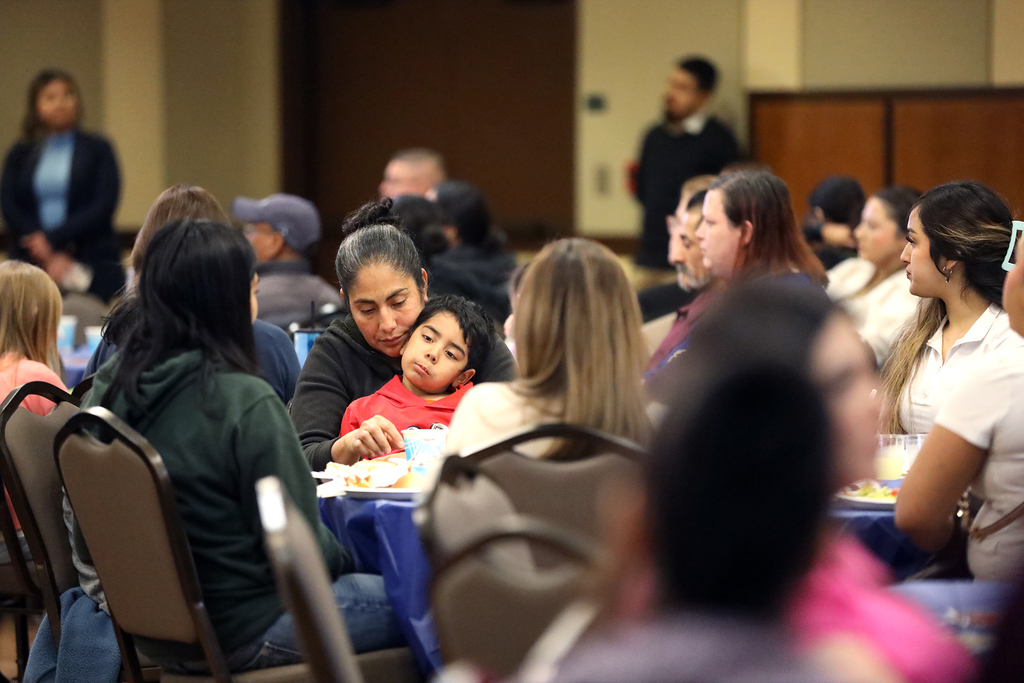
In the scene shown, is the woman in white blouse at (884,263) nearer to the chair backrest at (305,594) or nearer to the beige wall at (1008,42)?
the beige wall at (1008,42)

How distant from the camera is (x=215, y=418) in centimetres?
203

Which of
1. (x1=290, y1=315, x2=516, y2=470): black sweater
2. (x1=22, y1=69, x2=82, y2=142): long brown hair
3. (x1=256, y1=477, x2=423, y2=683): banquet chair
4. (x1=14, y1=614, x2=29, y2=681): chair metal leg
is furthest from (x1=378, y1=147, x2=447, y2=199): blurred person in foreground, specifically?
(x1=256, y1=477, x2=423, y2=683): banquet chair

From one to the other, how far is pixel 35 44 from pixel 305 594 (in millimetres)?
7129

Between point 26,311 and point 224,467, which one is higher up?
point 26,311

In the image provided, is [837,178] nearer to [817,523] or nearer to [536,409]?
[536,409]

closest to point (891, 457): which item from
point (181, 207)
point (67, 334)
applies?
point (181, 207)

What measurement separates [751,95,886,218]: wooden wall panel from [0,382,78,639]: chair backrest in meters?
5.18

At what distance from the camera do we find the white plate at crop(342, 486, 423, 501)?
2266 millimetres

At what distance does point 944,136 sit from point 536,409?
18.0 ft

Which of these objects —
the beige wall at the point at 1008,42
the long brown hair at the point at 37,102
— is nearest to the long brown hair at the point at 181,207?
the long brown hair at the point at 37,102

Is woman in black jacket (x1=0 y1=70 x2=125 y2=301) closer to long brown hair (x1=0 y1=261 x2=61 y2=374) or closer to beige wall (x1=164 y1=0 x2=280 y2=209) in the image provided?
beige wall (x1=164 y1=0 x2=280 y2=209)

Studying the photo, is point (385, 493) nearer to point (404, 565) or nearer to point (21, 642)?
point (404, 565)

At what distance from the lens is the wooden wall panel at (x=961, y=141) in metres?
6.61

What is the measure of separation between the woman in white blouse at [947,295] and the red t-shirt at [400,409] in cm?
106
